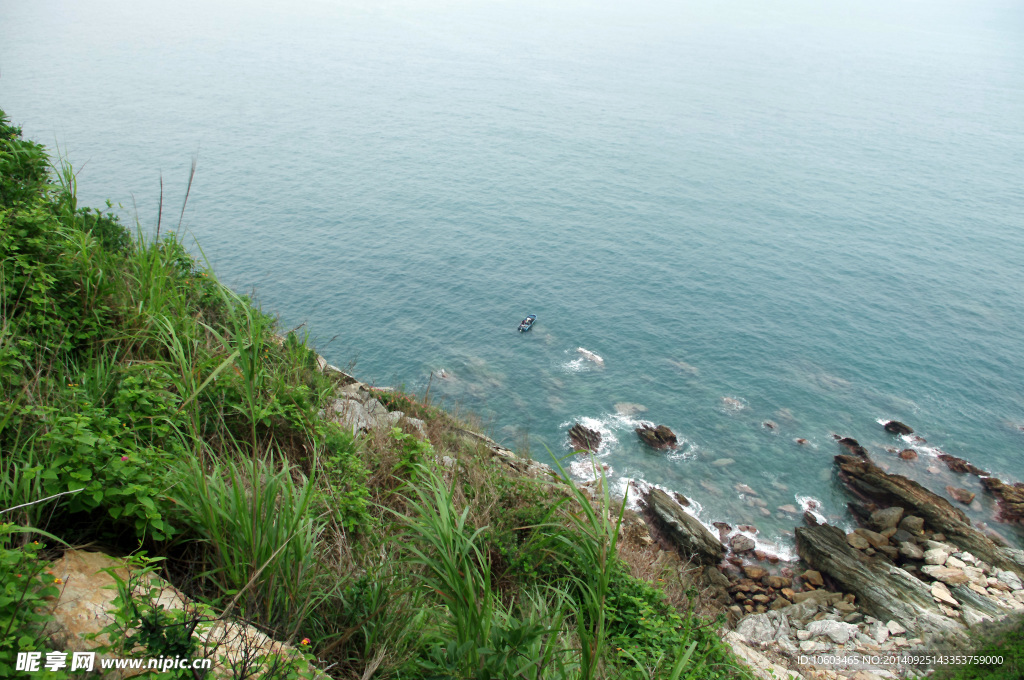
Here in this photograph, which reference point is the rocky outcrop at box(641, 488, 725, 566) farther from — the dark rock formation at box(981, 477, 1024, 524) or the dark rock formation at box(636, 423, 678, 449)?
the dark rock formation at box(981, 477, 1024, 524)

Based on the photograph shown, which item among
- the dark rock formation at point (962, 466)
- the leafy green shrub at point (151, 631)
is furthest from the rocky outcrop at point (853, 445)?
the leafy green shrub at point (151, 631)

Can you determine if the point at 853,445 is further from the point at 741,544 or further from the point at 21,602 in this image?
the point at 21,602

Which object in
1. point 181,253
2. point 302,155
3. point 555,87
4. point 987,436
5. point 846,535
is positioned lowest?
point 846,535

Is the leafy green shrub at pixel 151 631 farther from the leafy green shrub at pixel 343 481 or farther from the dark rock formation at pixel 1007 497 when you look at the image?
the dark rock formation at pixel 1007 497

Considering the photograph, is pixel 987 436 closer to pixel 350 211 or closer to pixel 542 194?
pixel 542 194

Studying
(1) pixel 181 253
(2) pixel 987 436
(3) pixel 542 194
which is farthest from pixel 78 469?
(3) pixel 542 194

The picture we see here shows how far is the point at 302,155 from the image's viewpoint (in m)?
77.6

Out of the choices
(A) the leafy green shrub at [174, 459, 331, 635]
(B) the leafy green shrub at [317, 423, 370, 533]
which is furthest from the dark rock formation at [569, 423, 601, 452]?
(A) the leafy green shrub at [174, 459, 331, 635]

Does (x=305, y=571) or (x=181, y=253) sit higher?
(x=181, y=253)

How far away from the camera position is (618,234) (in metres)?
62.8

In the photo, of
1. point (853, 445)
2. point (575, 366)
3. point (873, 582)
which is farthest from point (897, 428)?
point (575, 366)

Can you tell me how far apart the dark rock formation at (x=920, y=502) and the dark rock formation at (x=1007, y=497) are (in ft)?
8.78

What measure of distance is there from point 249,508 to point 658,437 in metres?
34.9

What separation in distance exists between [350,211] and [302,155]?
64.7 feet
